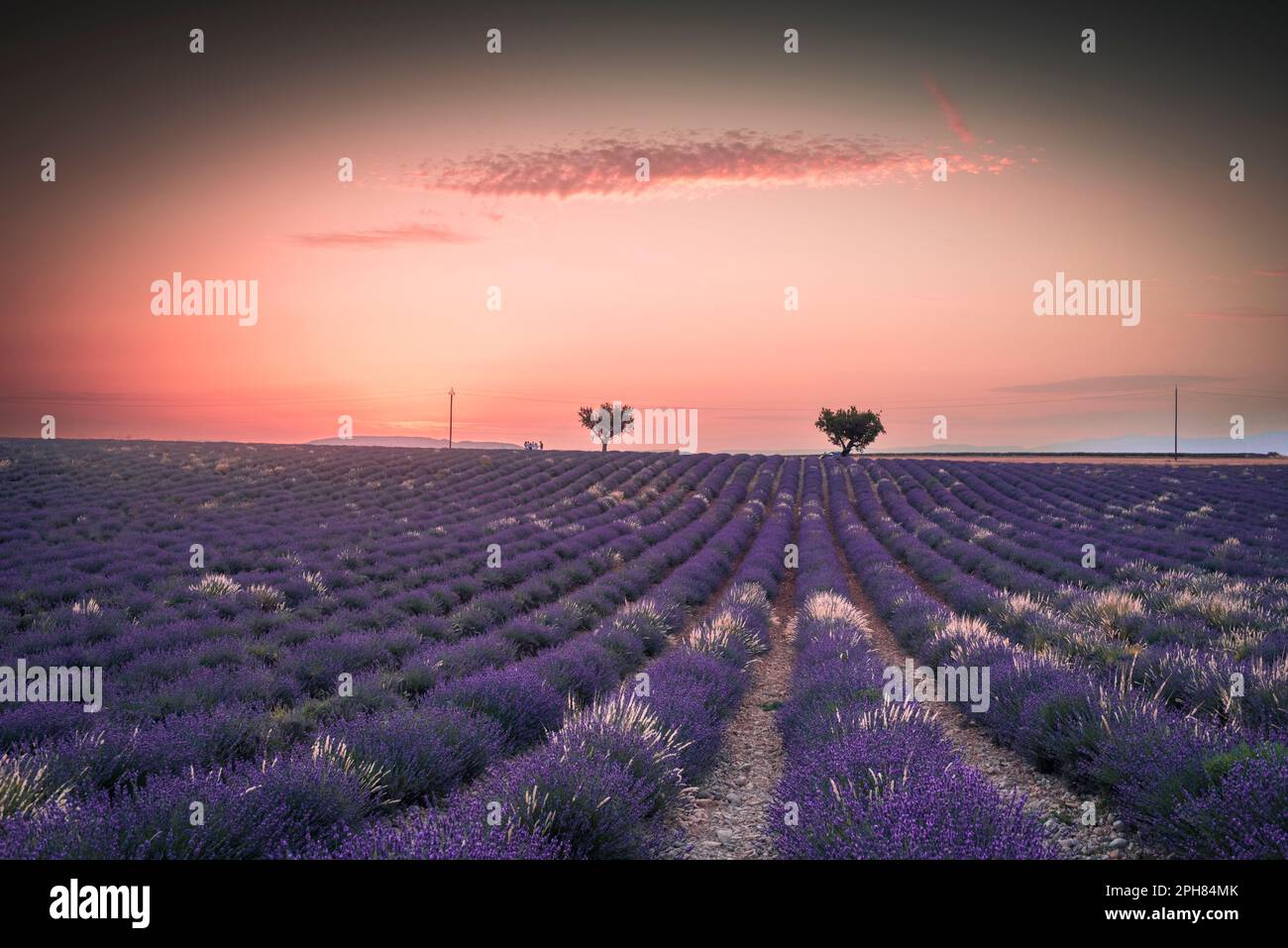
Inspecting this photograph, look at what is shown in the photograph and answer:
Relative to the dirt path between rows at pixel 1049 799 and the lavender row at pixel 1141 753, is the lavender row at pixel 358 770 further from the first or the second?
the lavender row at pixel 1141 753

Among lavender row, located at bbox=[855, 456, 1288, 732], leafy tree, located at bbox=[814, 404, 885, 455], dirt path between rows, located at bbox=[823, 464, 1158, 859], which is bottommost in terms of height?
dirt path between rows, located at bbox=[823, 464, 1158, 859]

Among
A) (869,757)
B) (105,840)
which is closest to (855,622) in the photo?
(869,757)

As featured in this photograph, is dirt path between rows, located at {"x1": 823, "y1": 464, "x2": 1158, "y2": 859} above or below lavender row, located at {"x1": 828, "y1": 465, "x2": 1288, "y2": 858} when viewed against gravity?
below

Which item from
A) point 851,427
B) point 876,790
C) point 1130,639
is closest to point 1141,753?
point 876,790

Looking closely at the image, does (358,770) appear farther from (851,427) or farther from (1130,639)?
(851,427)

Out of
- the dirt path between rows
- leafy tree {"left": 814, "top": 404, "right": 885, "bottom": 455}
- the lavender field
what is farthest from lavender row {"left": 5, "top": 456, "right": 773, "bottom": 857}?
leafy tree {"left": 814, "top": 404, "right": 885, "bottom": 455}

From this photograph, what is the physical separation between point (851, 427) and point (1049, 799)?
68.5 metres

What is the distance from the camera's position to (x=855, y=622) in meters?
8.97

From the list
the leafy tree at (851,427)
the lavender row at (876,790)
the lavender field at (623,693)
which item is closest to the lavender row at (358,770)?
the lavender field at (623,693)

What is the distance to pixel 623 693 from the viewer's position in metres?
5.58

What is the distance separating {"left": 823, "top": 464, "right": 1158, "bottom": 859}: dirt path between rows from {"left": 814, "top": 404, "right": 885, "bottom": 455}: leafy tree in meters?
65.5

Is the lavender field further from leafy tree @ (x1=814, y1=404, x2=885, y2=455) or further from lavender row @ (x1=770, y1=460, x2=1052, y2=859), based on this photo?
leafy tree @ (x1=814, y1=404, x2=885, y2=455)

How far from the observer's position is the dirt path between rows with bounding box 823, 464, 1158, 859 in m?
3.58
